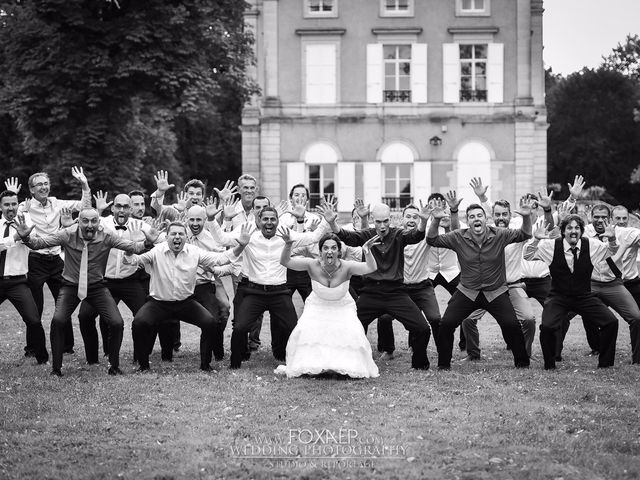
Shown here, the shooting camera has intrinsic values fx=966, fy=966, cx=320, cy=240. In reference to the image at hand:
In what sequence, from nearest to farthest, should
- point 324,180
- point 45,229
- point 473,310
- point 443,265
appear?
1. point 473,310
2. point 443,265
3. point 45,229
4. point 324,180

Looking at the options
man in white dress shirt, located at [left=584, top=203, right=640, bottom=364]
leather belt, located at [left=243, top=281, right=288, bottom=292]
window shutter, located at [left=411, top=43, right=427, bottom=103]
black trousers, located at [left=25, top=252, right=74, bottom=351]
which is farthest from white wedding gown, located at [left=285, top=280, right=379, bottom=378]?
window shutter, located at [left=411, top=43, right=427, bottom=103]

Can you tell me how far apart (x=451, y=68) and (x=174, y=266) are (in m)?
26.5

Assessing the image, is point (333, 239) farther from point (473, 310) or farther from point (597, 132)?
point (597, 132)

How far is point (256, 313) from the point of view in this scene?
42.6ft

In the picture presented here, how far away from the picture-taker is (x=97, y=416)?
9.78 metres

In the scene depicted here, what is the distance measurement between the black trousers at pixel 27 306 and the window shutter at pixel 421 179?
25.3m

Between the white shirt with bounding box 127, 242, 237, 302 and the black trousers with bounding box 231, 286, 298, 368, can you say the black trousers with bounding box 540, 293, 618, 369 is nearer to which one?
the black trousers with bounding box 231, 286, 298, 368

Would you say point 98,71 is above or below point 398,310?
above

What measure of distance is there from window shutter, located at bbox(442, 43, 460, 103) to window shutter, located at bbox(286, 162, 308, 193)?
6276 millimetres

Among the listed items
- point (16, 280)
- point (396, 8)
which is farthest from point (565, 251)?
point (396, 8)

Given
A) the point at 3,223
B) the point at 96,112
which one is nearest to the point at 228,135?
the point at 96,112

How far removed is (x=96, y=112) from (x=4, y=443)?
22.9 meters

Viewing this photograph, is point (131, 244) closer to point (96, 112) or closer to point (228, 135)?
point (96, 112)

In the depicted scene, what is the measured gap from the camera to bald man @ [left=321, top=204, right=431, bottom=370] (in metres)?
12.7
